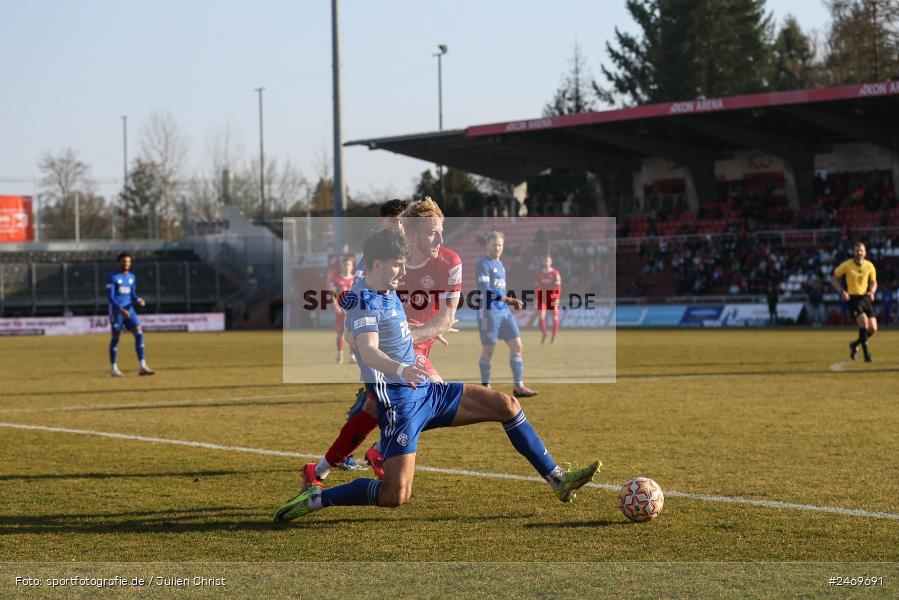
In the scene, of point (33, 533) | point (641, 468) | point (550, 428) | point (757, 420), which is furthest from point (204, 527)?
point (757, 420)

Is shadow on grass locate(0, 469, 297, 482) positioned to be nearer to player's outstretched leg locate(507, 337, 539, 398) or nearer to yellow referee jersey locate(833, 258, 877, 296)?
player's outstretched leg locate(507, 337, 539, 398)

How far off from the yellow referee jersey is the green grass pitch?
3.90 m

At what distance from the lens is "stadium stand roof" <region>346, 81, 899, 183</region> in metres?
44.6

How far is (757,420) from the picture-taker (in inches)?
514

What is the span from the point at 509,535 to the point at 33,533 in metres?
3.06

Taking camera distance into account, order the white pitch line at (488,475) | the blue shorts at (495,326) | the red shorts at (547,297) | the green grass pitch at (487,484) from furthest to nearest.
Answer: the red shorts at (547,297) → the blue shorts at (495,326) → the white pitch line at (488,475) → the green grass pitch at (487,484)

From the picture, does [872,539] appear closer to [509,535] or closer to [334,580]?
[509,535]

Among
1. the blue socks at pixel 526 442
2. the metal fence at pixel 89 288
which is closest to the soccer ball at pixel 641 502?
the blue socks at pixel 526 442

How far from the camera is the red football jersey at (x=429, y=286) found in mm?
9125

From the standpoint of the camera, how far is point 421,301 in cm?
919

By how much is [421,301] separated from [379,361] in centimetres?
228

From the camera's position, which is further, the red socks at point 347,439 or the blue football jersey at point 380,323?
the red socks at point 347,439

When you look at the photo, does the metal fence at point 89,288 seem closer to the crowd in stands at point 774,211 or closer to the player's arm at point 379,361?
the crowd in stands at point 774,211

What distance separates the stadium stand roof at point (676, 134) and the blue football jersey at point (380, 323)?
37.7 meters
